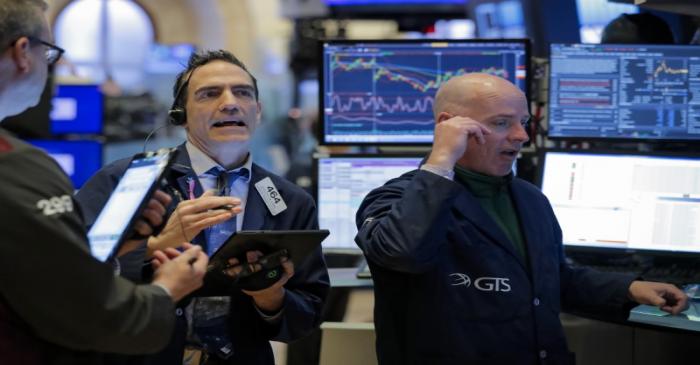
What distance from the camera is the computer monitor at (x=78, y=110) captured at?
7.16m

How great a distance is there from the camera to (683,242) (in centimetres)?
346

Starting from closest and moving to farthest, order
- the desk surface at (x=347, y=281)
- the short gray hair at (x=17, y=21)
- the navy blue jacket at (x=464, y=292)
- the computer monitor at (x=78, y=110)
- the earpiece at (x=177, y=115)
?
the short gray hair at (x=17, y=21) → the navy blue jacket at (x=464, y=292) → the earpiece at (x=177, y=115) → the desk surface at (x=347, y=281) → the computer monitor at (x=78, y=110)

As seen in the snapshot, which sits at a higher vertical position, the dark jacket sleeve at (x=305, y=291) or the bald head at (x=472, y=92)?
the bald head at (x=472, y=92)

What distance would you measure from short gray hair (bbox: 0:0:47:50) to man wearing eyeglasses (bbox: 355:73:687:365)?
38.9 inches

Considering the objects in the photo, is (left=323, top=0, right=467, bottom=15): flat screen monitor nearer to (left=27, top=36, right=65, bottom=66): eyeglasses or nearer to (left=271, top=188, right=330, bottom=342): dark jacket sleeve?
(left=271, top=188, right=330, bottom=342): dark jacket sleeve

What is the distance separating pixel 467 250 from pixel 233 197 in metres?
0.64

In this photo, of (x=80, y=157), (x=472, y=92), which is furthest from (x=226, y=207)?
(x=80, y=157)

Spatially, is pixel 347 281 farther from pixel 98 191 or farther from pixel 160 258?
pixel 160 258

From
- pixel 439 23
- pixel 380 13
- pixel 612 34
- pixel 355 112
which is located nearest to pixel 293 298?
pixel 355 112

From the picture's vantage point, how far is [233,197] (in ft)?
8.30

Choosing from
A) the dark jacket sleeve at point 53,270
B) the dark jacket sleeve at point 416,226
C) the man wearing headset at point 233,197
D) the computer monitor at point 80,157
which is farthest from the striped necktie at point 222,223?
the computer monitor at point 80,157

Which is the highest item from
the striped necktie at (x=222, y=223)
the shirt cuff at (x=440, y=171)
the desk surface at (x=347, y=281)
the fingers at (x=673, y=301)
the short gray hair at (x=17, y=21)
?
the short gray hair at (x=17, y=21)

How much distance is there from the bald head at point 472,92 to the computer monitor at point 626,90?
108 cm

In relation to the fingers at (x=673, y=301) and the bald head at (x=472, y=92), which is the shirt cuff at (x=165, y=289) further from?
the fingers at (x=673, y=301)
